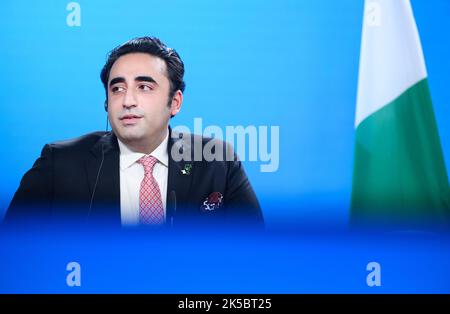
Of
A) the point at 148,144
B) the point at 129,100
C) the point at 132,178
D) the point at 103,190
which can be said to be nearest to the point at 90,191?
the point at 103,190

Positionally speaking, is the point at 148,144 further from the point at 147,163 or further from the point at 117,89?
the point at 117,89

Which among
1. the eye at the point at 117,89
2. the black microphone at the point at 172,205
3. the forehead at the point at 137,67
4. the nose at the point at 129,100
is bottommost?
the black microphone at the point at 172,205

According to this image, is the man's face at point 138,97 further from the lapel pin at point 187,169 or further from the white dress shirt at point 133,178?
the lapel pin at point 187,169

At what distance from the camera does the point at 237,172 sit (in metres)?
2.36

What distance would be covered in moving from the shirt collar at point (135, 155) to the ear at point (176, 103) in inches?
4.1

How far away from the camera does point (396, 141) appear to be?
239 cm

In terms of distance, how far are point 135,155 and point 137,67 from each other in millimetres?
378

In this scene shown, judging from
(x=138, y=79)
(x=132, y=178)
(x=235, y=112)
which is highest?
(x=138, y=79)

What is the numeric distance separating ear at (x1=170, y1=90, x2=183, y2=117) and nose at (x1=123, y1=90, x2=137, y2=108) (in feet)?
0.53

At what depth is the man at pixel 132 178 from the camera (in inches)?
91.2

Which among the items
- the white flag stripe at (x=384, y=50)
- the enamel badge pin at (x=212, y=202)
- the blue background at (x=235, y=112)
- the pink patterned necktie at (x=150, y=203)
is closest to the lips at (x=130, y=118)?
the blue background at (x=235, y=112)

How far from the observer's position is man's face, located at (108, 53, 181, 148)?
7.52 feet

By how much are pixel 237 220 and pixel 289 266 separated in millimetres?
305

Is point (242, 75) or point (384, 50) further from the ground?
point (384, 50)
